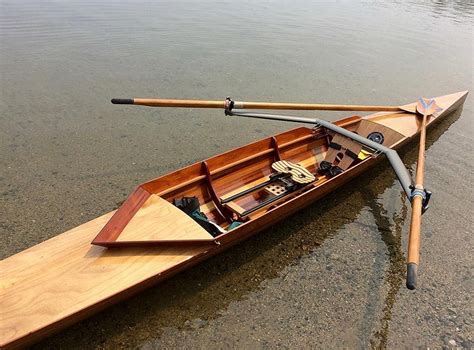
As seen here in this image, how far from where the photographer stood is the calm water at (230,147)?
4.29 m

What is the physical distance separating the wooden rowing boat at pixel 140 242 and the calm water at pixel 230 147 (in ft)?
1.76

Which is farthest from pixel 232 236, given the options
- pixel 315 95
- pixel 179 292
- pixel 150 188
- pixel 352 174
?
pixel 315 95

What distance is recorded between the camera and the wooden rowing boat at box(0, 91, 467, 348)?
3545 millimetres

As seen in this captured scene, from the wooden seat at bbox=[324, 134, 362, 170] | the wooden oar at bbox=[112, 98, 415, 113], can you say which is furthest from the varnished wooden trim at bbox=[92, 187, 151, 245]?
the wooden seat at bbox=[324, 134, 362, 170]

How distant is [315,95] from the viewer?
10.1 metres

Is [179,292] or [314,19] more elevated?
[314,19]

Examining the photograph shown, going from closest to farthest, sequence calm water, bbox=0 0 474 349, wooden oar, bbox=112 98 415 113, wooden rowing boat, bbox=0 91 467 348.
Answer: wooden rowing boat, bbox=0 91 467 348
calm water, bbox=0 0 474 349
wooden oar, bbox=112 98 415 113

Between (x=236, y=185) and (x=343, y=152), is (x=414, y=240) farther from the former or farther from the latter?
(x=343, y=152)

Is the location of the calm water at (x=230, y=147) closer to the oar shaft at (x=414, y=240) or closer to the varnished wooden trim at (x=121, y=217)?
the varnished wooden trim at (x=121, y=217)

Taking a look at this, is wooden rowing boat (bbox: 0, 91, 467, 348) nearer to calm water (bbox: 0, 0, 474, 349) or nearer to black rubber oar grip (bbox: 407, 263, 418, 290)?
calm water (bbox: 0, 0, 474, 349)

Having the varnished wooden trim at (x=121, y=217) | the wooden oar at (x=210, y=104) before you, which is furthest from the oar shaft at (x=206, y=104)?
the varnished wooden trim at (x=121, y=217)

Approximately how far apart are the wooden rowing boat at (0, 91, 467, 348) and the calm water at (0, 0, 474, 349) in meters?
0.54

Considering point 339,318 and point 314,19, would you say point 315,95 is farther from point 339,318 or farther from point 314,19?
point 314,19

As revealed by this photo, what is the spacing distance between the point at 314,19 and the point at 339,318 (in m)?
16.8
